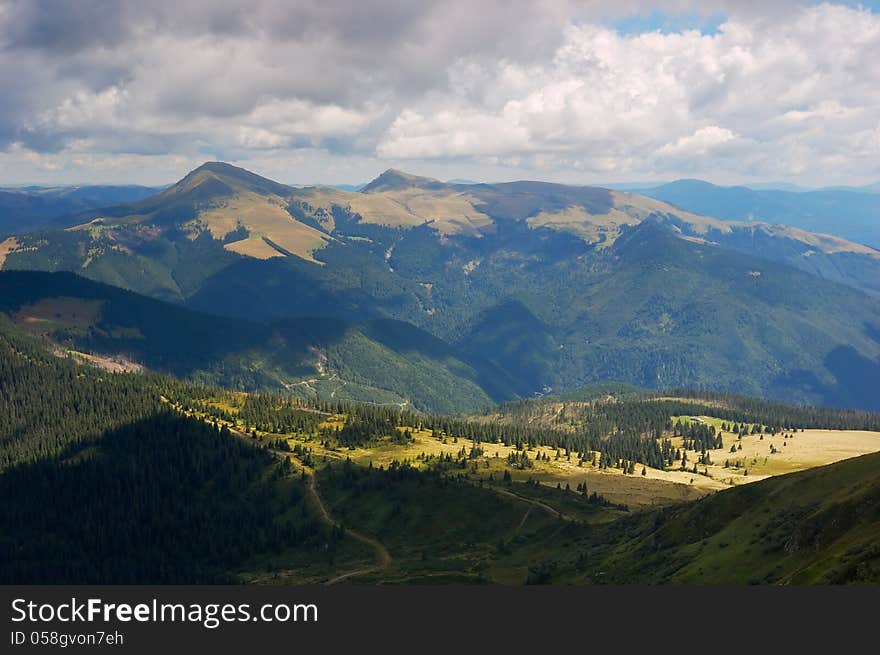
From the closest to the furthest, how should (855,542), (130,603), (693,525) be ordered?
(130,603), (855,542), (693,525)

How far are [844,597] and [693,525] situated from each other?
277ft

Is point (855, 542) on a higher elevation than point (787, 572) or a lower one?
higher

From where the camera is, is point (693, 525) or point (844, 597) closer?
point (844, 597)

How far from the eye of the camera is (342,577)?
7131 inches

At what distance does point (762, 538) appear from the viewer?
113m

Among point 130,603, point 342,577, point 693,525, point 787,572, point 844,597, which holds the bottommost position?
point 342,577

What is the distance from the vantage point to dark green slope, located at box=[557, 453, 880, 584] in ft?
284

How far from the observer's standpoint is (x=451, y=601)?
6588 centimetres

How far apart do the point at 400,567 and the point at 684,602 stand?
131645 millimetres

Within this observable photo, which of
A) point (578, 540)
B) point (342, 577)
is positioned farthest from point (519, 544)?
point (342, 577)

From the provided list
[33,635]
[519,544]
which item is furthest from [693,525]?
[33,635]

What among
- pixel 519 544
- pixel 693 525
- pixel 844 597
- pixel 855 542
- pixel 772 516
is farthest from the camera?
pixel 519 544

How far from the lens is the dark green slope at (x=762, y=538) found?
86.6 metres

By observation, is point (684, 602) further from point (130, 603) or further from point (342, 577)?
point (342, 577)
